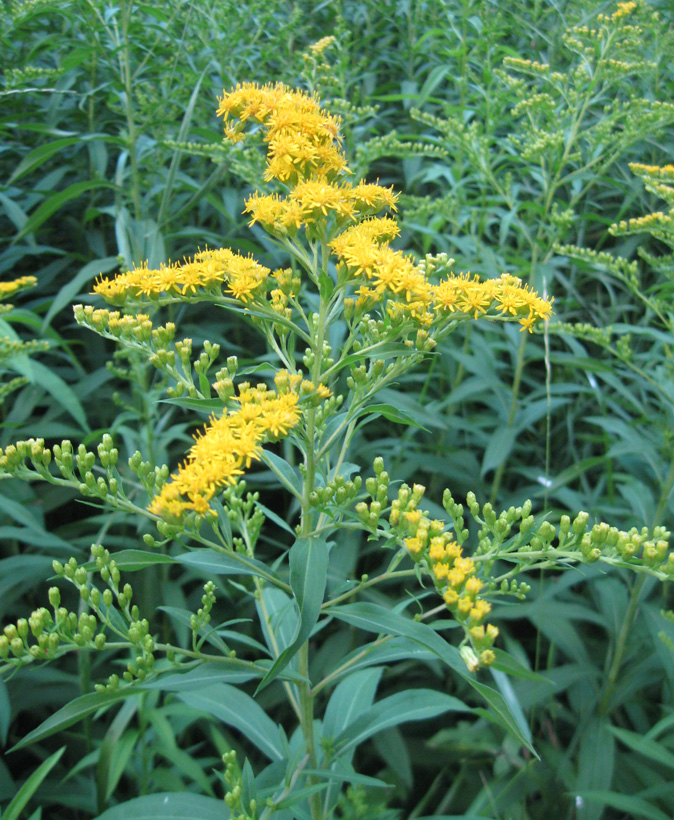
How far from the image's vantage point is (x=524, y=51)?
4.90 meters

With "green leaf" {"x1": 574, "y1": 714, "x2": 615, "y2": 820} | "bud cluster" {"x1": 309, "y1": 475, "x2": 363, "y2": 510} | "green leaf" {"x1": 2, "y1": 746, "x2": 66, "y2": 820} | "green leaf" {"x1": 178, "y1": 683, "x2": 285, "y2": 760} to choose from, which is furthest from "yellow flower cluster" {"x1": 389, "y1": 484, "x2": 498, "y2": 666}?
"green leaf" {"x1": 2, "y1": 746, "x2": 66, "y2": 820}

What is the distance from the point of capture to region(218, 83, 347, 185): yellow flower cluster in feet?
5.60

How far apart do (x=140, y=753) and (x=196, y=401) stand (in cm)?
178

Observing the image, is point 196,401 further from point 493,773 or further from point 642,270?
point 642,270

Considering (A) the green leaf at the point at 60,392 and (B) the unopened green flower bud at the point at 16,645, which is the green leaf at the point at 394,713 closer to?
(B) the unopened green flower bud at the point at 16,645

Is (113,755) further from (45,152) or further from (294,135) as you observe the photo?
(45,152)

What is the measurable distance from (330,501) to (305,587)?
352 millimetres

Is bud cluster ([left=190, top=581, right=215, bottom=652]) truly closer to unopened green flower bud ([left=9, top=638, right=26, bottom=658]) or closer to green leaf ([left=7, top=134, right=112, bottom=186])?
unopened green flower bud ([left=9, top=638, right=26, bottom=658])

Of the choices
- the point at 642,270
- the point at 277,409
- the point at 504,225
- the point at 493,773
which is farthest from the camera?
the point at 642,270

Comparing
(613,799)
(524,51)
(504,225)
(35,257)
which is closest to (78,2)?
(35,257)

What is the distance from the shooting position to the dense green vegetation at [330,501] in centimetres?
172

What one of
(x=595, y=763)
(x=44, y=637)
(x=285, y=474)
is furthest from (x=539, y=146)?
(x=44, y=637)

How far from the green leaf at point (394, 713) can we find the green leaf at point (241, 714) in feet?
0.68

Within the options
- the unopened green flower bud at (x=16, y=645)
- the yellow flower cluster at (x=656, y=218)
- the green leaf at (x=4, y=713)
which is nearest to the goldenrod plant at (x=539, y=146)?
the yellow flower cluster at (x=656, y=218)
